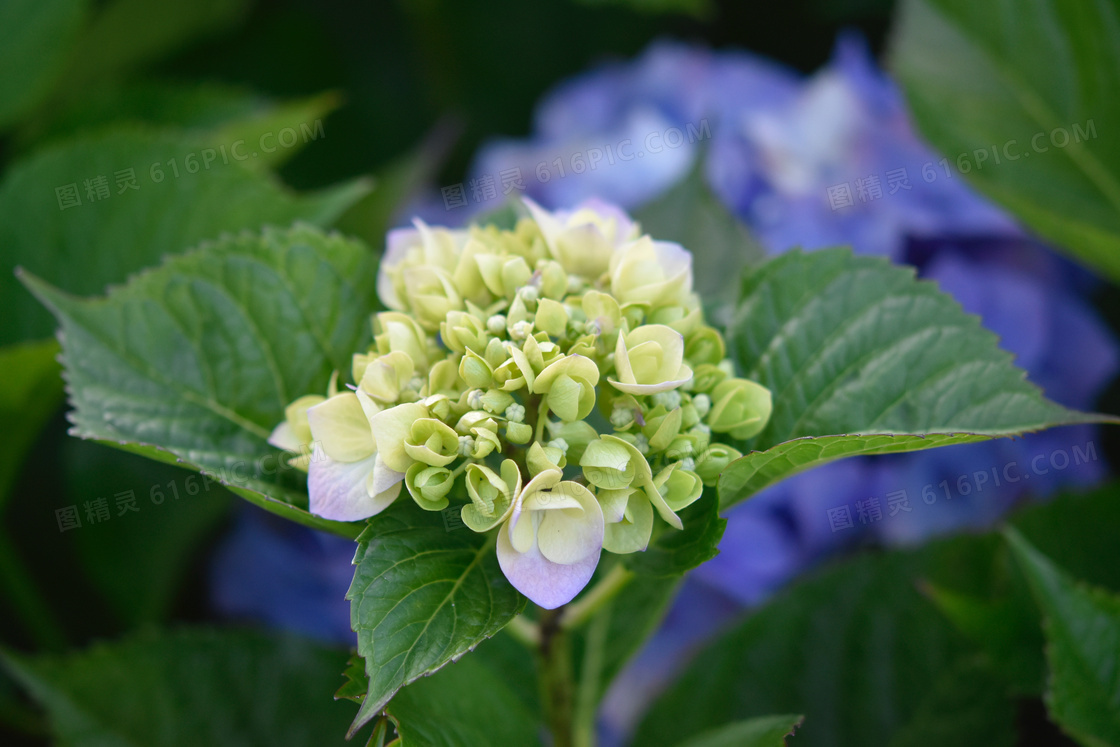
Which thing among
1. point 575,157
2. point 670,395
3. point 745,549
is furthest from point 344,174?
point 670,395

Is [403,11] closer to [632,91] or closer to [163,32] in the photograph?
[163,32]

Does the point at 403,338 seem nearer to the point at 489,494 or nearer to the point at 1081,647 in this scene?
the point at 489,494

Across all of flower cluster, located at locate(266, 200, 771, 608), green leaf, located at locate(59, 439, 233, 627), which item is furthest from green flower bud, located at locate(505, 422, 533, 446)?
green leaf, located at locate(59, 439, 233, 627)

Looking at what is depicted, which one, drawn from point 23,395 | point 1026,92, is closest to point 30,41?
point 23,395

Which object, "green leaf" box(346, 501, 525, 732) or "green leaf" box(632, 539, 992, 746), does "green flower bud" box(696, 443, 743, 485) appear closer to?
A: "green leaf" box(346, 501, 525, 732)

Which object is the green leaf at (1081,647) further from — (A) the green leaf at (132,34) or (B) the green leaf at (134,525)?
(A) the green leaf at (132,34)

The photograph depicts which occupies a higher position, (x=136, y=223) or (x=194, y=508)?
(x=136, y=223)

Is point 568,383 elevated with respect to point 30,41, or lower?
lower
